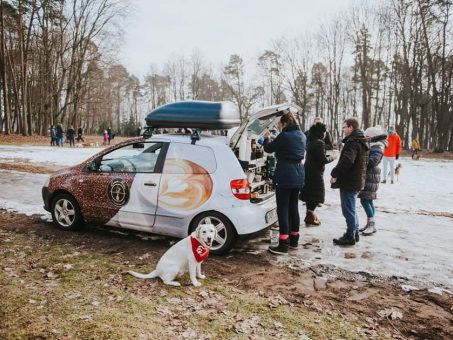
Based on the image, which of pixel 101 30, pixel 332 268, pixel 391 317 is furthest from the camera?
pixel 101 30

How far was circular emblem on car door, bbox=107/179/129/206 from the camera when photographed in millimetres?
5535

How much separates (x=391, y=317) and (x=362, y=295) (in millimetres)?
481

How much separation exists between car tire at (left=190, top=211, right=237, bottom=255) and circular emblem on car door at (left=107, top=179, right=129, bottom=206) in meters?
1.19

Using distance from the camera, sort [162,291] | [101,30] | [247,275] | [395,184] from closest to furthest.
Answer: [162,291] < [247,275] < [395,184] < [101,30]

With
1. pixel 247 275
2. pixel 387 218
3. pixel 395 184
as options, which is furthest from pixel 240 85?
pixel 247 275

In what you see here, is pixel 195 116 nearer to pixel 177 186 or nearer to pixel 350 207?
pixel 177 186

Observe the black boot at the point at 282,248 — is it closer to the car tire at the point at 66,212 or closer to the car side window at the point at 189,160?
the car side window at the point at 189,160

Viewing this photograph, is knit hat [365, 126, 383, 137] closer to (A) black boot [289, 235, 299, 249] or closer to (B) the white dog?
(A) black boot [289, 235, 299, 249]

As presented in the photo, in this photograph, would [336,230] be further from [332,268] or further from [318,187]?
[332,268]

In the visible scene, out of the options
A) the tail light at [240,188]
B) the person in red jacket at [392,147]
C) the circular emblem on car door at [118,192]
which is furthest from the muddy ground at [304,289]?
the person in red jacket at [392,147]

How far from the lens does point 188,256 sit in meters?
4.14

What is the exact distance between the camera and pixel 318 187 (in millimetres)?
6812

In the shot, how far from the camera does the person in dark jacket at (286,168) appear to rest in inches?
202

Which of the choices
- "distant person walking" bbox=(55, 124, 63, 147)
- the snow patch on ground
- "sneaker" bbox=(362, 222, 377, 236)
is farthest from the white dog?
"distant person walking" bbox=(55, 124, 63, 147)
